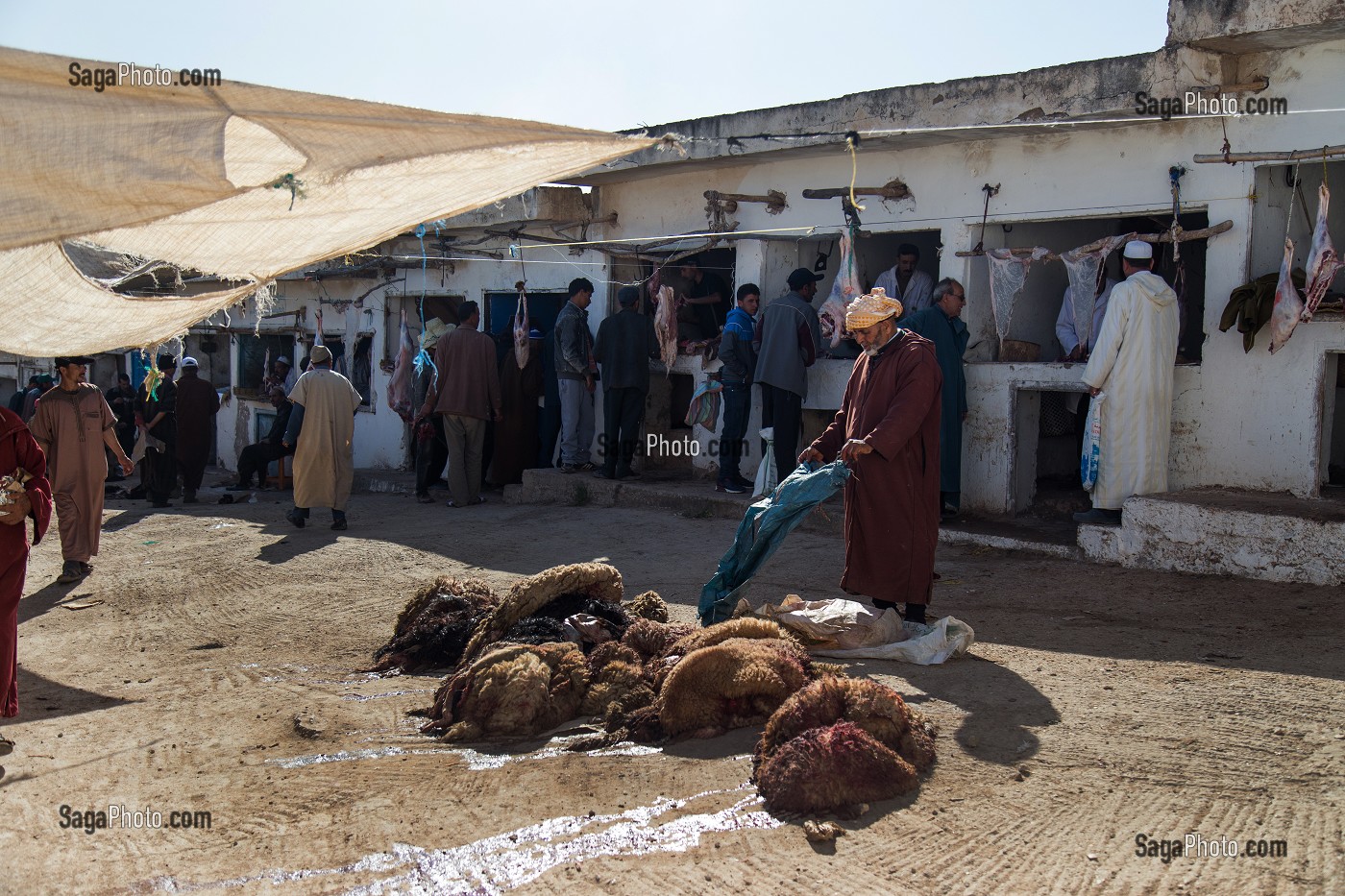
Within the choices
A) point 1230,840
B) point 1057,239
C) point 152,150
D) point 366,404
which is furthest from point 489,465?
point 1230,840

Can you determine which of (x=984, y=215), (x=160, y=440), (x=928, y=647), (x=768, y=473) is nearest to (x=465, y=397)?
(x=160, y=440)

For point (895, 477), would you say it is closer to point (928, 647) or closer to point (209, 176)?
point (928, 647)

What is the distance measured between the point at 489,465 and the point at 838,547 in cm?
559

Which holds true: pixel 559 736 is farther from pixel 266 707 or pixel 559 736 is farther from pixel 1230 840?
pixel 1230 840

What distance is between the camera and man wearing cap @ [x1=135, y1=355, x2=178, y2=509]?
12945 mm

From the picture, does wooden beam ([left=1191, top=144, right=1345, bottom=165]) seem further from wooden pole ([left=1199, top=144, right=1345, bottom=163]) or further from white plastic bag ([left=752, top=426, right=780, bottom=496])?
white plastic bag ([left=752, top=426, right=780, bottom=496])

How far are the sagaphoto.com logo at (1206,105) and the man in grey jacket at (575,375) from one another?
225 inches

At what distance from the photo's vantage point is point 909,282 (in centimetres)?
971

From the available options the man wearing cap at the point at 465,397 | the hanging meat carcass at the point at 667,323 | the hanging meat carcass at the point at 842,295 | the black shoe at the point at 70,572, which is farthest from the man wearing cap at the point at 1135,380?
the black shoe at the point at 70,572

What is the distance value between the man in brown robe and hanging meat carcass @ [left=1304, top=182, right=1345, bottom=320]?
25.6 feet

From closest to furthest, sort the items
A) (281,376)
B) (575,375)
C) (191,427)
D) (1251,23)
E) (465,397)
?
(1251,23), (465,397), (575,375), (191,427), (281,376)

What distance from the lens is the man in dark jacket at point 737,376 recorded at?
381 inches

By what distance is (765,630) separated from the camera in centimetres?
494

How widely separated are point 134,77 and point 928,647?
13.0 feet
